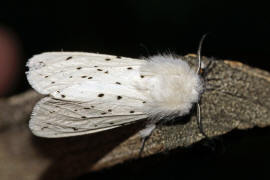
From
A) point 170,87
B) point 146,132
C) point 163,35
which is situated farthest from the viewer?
point 163,35

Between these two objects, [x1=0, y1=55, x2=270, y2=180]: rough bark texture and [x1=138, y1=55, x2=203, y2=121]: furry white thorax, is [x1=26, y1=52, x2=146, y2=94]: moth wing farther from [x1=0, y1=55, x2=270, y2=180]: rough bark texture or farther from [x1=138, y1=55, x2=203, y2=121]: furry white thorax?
[x1=0, y1=55, x2=270, y2=180]: rough bark texture

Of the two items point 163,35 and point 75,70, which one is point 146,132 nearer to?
point 75,70

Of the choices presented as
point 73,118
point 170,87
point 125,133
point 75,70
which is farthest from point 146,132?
point 75,70

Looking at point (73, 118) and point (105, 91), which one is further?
point (73, 118)

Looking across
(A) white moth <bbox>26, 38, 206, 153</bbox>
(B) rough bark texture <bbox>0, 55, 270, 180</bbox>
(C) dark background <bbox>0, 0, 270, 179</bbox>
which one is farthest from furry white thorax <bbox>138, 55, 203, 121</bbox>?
(C) dark background <bbox>0, 0, 270, 179</bbox>

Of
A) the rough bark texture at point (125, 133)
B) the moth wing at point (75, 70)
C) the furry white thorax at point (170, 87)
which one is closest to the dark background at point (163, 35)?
the rough bark texture at point (125, 133)

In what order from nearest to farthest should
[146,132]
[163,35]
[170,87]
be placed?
[170,87] → [146,132] → [163,35]

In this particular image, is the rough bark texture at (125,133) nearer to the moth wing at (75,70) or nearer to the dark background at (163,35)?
the dark background at (163,35)
